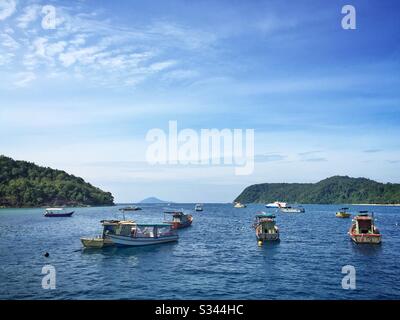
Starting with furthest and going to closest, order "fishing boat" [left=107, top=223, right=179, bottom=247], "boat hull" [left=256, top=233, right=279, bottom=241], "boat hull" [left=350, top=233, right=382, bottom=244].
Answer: "boat hull" [left=256, top=233, right=279, bottom=241] < "boat hull" [left=350, top=233, right=382, bottom=244] < "fishing boat" [left=107, top=223, right=179, bottom=247]

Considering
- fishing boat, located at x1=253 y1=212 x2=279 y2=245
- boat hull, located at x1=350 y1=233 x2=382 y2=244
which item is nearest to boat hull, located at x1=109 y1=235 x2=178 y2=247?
fishing boat, located at x1=253 y1=212 x2=279 y2=245

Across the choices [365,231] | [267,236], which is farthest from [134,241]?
[365,231]

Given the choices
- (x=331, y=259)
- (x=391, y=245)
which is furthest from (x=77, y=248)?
(x=391, y=245)

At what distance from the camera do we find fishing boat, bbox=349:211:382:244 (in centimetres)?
5344

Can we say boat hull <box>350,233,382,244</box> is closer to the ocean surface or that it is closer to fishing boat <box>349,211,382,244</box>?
fishing boat <box>349,211,382,244</box>

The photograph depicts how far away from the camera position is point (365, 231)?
56438 mm

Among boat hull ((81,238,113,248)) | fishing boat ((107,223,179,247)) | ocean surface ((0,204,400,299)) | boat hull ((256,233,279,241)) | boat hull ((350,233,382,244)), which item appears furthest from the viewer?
boat hull ((256,233,279,241))

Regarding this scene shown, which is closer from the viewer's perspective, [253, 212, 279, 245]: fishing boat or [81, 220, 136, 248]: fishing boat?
[81, 220, 136, 248]: fishing boat

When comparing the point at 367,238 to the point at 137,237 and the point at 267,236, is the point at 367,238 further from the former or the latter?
the point at 137,237

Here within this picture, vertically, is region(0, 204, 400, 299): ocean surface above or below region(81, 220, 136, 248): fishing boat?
below
